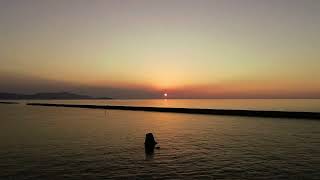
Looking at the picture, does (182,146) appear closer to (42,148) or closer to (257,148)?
(257,148)

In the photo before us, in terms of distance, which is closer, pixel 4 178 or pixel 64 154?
pixel 4 178

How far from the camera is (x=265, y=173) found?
21.6 metres

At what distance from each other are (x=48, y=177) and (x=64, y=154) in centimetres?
866

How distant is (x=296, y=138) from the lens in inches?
1607

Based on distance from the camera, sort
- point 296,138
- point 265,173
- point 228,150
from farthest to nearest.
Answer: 1. point 296,138
2. point 228,150
3. point 265,173

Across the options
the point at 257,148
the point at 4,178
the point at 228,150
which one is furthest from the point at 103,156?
the point at 257,148

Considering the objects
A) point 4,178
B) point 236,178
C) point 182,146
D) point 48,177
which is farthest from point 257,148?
point 4,178

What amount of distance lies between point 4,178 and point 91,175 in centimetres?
495

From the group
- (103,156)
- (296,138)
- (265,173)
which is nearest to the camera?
(265,173)

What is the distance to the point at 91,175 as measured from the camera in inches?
837

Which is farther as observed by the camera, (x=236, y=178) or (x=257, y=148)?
(x=257, y=148)

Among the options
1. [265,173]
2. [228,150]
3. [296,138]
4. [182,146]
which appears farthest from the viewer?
[296,138]

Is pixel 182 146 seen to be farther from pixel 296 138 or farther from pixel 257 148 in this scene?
pixel 296 138

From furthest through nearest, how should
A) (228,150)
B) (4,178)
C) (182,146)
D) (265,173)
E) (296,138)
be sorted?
(296,138)
(182,146)
(228,150)
(265,173)
(4,178)
